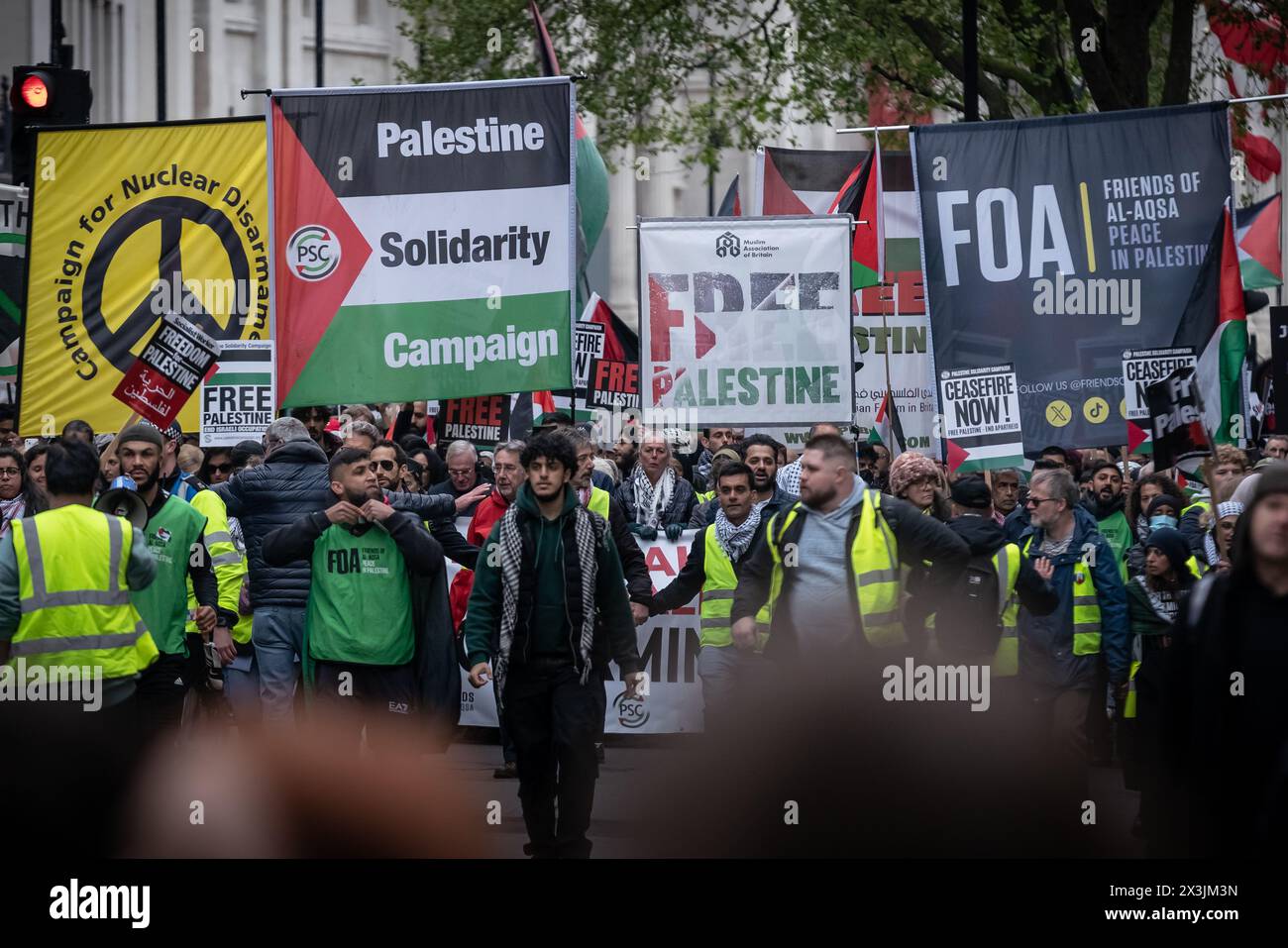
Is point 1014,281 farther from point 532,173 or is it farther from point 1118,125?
point 532,173

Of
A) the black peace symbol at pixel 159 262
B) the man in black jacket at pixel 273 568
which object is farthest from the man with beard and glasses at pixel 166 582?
the black peace symbol at pixel 159 262

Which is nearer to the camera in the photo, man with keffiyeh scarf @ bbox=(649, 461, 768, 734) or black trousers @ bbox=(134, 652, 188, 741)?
black trousers @ bbox=(134, 652, 188, 741)

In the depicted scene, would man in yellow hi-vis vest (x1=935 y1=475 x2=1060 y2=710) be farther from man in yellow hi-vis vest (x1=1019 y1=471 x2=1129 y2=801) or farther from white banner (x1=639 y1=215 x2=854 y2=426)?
white banner (x1=639 y1=215 x2=854 y2=426)

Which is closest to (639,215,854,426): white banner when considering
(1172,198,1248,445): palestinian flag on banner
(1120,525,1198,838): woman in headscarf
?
(1172,198,1248,445): palestinian flag on banner

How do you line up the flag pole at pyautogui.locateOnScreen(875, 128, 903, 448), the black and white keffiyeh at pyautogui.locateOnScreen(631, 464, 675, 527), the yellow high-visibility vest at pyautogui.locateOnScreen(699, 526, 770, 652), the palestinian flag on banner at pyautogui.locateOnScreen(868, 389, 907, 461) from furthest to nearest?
the palestinian flag on banner at pyautogui.locateOnScreen(868, 389, 907, 461)
the flag pole at pyautogui.locateOnScreen(875, 128, 903, 448)
the black and white keffiyeh at pyautogui.locateOnScreen(631, 464, 675, 527)
the yellow high-visibility vest at pyautogui.locateOnScreen(699, 526, 770, 652)

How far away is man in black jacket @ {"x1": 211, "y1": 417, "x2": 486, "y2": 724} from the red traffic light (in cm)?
359

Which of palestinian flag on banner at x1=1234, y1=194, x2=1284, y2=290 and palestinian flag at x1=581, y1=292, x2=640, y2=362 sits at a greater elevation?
palestinian flag on banner at x1=1234, y1=194, x2=1284, y2=290

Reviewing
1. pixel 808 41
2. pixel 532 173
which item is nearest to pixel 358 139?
pixel 532 173

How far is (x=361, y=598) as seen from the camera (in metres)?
9.03

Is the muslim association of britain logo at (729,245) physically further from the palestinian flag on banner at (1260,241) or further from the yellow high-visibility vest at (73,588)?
the palestinian flag on banner at (1260,241)

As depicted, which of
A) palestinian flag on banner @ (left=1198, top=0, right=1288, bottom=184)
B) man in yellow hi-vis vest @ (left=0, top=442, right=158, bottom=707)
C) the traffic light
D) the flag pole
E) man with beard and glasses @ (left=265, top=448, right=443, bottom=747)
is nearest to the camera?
man in yellow hi-vis vest @ (left=0, top=442, right=158, bottom=707)

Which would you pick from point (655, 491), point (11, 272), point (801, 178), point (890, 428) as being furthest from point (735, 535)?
point (801, 178)

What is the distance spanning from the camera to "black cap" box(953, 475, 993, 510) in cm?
934

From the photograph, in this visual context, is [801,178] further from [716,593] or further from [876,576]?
[876,576]
